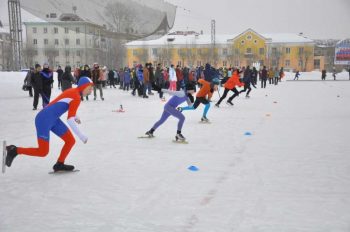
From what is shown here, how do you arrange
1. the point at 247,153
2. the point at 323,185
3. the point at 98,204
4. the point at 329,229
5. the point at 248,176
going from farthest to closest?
the point at 247,153 → the point at 248,176 → the point at 323,185 → the point at 98,204 → the point at 329,229

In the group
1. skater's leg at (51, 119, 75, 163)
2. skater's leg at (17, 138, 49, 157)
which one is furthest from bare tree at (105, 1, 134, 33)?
skater's leg at (17, 138, 49, 157)

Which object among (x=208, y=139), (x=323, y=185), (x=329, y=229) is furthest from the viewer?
(x=208, y=139)

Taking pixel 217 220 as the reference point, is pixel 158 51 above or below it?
above

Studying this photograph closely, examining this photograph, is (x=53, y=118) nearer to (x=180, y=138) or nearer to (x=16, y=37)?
(x=180, y=138)

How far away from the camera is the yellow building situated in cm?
7512

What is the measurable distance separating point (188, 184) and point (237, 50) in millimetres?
72244

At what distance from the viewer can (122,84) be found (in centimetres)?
2592

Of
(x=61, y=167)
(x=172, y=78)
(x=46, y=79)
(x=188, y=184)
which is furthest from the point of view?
(x=172, y=78)

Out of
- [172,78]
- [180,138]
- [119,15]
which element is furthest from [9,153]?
[172,78]

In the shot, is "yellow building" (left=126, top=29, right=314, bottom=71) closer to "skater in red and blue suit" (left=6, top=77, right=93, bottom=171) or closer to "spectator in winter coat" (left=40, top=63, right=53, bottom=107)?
"spectator in winter coat" (left=40, top=63, right=53, bottom=107)

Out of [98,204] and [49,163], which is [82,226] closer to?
[98,204]

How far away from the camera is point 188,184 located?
4863 millimetres

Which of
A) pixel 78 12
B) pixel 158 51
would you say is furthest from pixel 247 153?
pixel 158 51

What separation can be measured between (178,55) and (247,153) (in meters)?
72.1
